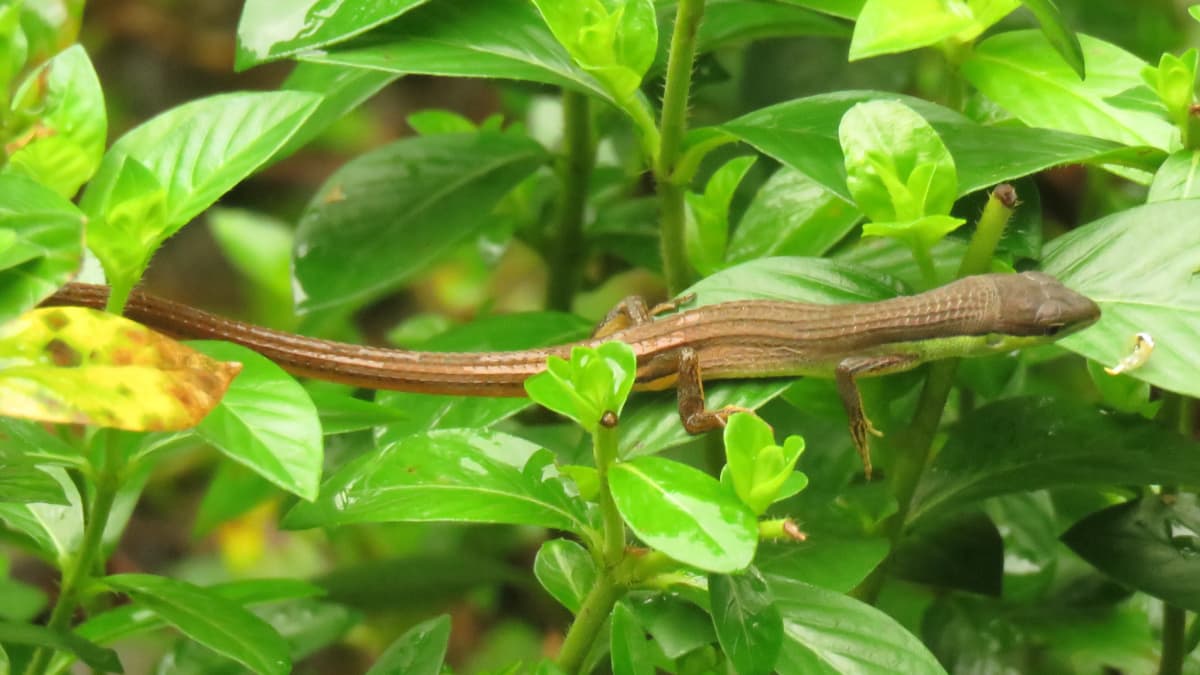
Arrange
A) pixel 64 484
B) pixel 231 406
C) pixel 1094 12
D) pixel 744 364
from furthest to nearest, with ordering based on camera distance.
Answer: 1. pixel 1094 12
2. pixel 744 364
3. pixel 64 484
4. pixel 231 406

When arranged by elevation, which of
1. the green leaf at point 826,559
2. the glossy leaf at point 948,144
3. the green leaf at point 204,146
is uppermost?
the green leaf at point 204,146

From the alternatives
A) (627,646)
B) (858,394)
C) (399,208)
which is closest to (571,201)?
(399,208)

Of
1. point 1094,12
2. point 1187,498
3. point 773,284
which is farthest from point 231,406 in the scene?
point 1094,12

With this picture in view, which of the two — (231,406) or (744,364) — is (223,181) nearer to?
(231,406)

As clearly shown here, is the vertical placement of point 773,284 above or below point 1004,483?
above

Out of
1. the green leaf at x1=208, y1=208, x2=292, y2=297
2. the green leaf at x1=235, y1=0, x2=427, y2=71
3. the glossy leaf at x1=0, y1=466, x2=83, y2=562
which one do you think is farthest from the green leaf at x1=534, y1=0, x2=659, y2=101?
the green leaf at x1=208, y1=208, x2=292, y2=297

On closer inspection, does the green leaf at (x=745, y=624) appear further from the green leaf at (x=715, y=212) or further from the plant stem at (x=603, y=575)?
the green leaf at (x=715, y=212)

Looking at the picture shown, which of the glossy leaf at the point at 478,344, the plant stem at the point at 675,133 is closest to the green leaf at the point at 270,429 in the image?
the glossy leaf at the point at 478,344
